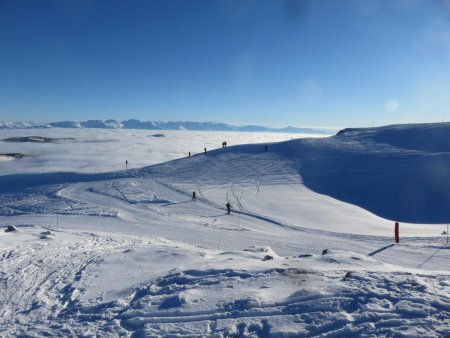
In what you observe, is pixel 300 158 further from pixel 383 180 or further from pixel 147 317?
pixel 147 317

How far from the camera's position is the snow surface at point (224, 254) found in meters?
8.38

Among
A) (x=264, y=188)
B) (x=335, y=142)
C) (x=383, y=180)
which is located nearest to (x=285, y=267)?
(x=264, y=188)

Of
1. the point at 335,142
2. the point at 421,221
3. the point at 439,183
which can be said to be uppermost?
the point at 335,142

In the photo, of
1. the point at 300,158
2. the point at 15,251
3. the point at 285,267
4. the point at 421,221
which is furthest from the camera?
the point at 300,158

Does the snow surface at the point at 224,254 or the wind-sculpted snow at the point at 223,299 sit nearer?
the wind-sculpted snow at the point at 223,299

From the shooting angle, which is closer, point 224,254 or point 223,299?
point 223,299

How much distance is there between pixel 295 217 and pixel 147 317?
1886 cm

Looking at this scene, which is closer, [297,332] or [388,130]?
[297,332]

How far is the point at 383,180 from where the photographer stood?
34.9 meters

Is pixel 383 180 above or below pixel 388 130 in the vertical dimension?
below

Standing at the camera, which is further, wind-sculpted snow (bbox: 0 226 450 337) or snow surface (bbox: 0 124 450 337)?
snow surface (bbox: 0 124 450 337)

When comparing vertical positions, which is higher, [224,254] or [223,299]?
[223,299]

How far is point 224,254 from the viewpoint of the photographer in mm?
14719

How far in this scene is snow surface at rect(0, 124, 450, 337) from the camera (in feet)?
27.5
